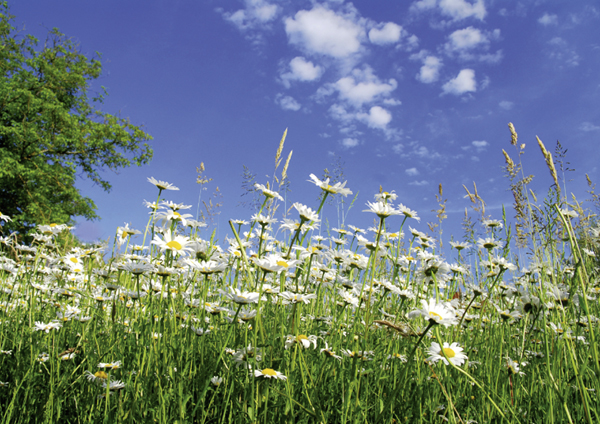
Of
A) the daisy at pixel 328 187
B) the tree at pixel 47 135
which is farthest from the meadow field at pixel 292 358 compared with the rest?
the tree at pixel 47 135

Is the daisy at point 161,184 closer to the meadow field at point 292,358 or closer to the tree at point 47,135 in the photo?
the meadow field at point 292,358

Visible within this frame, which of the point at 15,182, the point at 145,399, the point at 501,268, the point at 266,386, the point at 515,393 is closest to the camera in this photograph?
the point at 266,386

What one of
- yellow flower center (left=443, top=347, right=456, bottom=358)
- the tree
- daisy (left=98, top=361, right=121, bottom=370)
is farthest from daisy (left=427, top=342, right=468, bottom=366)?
the tree

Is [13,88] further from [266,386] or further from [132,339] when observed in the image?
[266,386]

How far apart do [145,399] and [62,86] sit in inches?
796

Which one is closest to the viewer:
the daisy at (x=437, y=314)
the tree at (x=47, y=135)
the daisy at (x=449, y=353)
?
the daisy at (x=437, y=314)

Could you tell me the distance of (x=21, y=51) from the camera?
1734 centimetres

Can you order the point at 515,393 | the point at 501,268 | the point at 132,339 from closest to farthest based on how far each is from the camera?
the point at 515,393
the point at 132,339
the point at 501,268

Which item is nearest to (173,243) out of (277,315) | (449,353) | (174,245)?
(174,245)

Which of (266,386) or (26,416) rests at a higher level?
(266,386)

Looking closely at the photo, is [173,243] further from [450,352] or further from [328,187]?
[450,352]

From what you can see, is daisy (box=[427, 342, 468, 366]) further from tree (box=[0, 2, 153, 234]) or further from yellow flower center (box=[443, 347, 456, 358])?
tree (box=[0, 2, 153, 234])

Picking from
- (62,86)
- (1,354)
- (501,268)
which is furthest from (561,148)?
(62,86)

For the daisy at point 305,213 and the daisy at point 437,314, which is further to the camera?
the daisy at point 305,213
